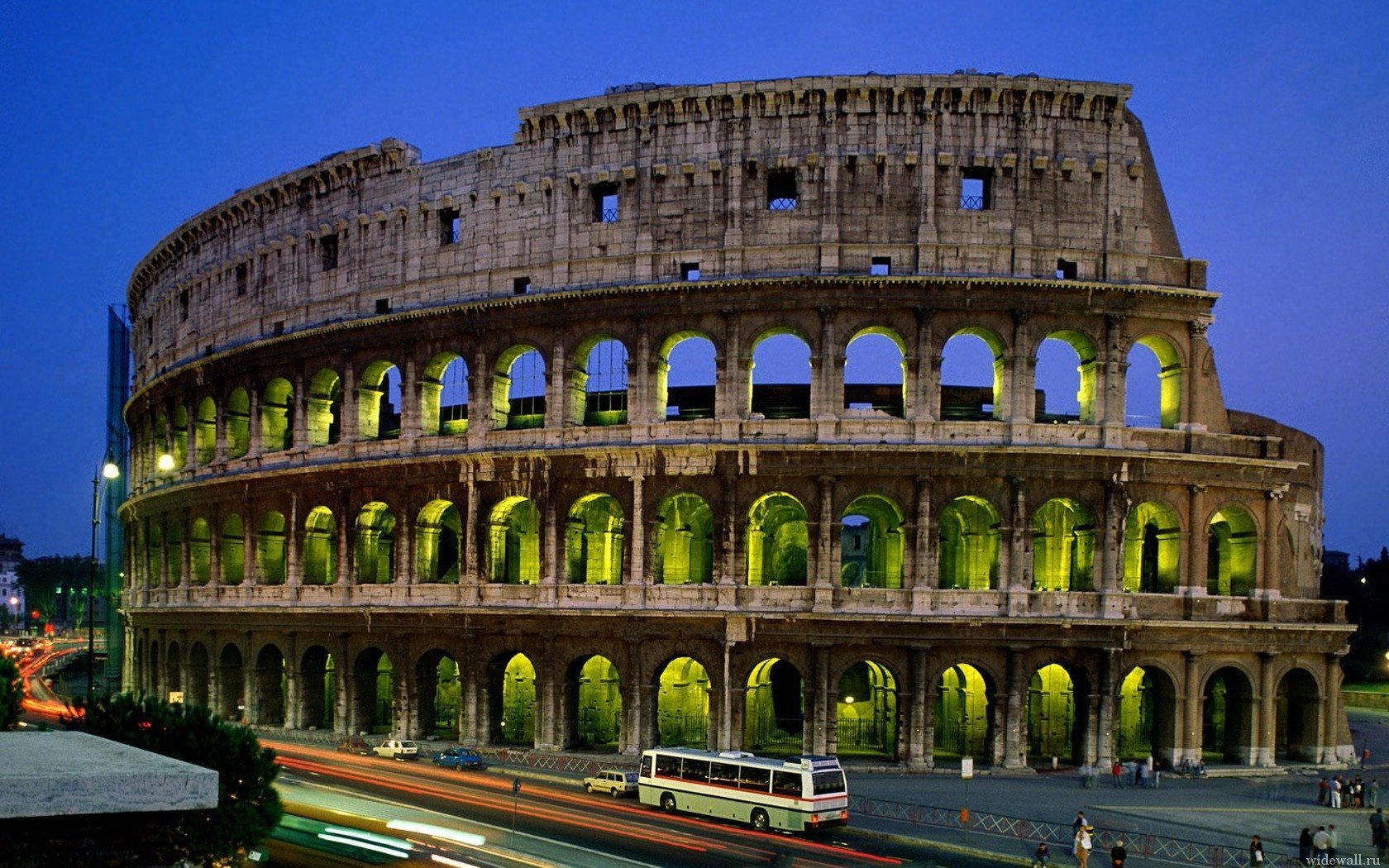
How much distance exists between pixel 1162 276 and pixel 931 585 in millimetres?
12429

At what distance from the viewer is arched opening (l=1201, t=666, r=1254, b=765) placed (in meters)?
35.9

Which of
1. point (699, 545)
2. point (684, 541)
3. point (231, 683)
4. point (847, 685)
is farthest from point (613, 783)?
point (231, 683)

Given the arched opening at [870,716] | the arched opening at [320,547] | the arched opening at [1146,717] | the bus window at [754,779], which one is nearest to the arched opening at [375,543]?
the arched opening at [320,547]

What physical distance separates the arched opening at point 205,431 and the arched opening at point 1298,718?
1675 inches

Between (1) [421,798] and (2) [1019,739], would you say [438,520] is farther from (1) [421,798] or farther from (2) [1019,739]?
(2) [1019,739]

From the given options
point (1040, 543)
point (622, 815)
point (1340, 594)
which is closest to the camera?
point (622, 815)

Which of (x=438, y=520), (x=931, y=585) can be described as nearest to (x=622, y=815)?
(x=931, y=585)

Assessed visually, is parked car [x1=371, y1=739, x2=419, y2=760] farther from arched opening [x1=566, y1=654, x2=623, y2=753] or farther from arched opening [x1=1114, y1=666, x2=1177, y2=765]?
arched opening [x1=1114, y1=666, x2=1177, y2=765]

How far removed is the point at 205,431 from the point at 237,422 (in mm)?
2998

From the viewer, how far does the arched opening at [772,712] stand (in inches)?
1448

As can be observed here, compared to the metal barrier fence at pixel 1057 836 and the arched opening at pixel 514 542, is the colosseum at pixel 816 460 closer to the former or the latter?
the arched opening at pixel 514 542

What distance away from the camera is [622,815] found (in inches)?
1133

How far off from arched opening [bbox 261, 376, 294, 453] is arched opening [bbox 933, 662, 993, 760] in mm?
27007

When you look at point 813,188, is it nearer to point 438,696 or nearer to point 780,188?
point 780,188
